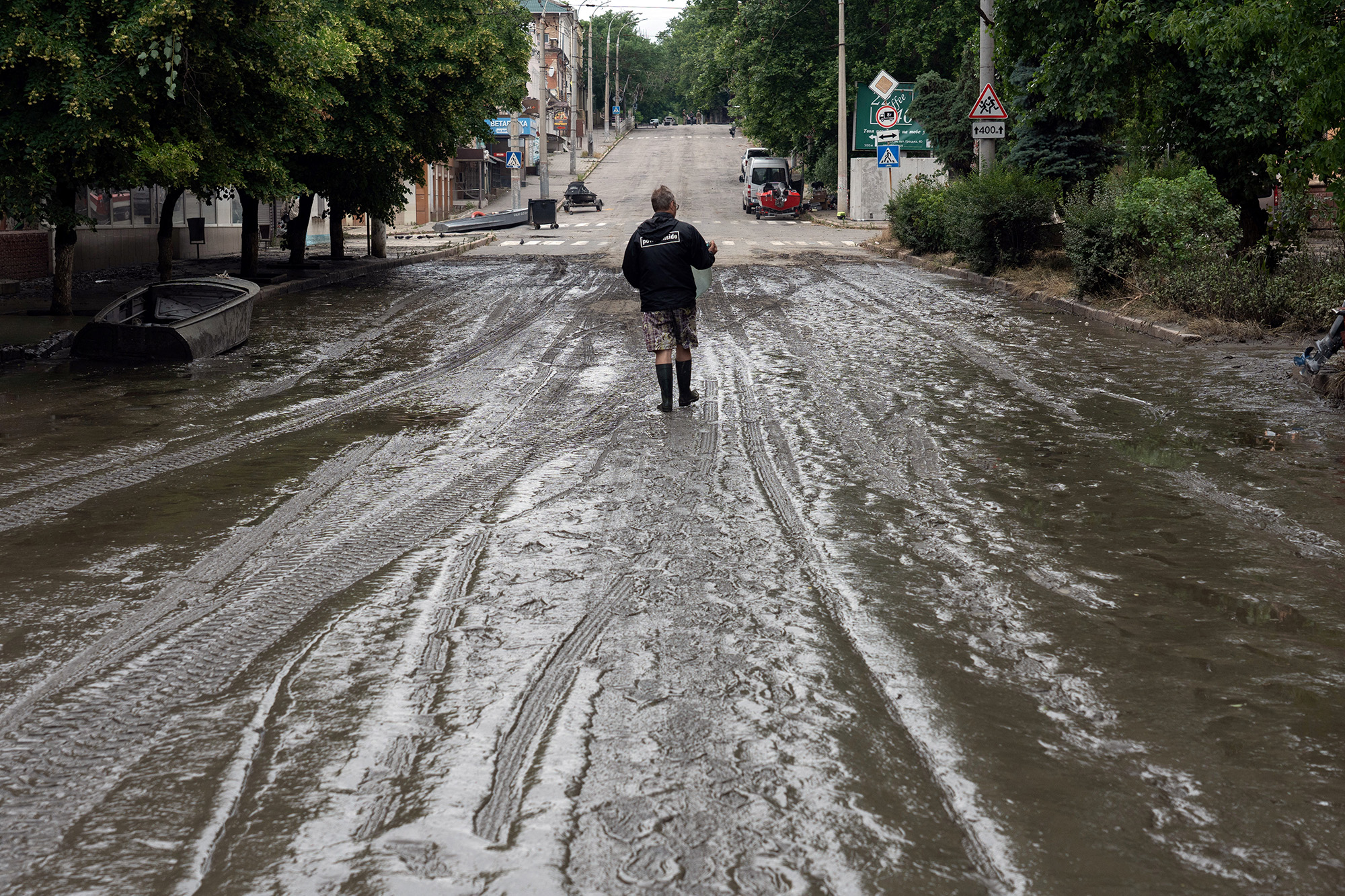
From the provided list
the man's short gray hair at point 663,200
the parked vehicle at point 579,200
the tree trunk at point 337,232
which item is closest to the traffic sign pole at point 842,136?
the parked vehicle at point 579,200

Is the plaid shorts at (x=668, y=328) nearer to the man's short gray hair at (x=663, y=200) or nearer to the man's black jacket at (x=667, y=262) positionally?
the man's black jacket at (x=667, y=262)

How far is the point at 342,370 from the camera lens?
13.4m

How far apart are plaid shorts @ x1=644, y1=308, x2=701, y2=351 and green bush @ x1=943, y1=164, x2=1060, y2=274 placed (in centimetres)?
1446

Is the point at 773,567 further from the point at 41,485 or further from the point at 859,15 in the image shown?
the point at 859,15

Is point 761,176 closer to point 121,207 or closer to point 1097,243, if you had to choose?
point 121,207

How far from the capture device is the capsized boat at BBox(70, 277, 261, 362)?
13398 mm

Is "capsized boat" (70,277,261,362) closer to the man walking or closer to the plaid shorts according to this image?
the man walking

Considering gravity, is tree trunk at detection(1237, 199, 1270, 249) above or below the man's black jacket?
above

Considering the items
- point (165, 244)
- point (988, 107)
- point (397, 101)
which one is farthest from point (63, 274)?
point (988, 107)

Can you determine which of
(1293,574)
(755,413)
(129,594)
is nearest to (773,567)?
(1293,574)

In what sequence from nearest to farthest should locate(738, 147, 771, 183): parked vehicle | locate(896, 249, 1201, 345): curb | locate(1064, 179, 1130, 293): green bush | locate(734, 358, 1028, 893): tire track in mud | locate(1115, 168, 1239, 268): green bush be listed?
locate(734, 358, 1028, 893): tire track in mud
locate(896, 249, 1201, 345): curb
locate(1115, 168, 1239, 268): green bush
locate(1064, 179, 1130, 293): green bush
locate(738, 147, 771, 183): parked vehicle

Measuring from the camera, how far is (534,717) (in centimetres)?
442

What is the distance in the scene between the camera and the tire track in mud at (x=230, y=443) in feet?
24.7

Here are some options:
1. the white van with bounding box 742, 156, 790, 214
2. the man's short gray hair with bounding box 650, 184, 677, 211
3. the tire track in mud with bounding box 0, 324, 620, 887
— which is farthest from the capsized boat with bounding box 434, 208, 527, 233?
the tire track in mud with bounding box 0, 324, 620, 887
